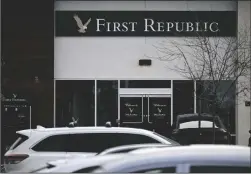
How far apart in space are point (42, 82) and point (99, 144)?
1040 cm

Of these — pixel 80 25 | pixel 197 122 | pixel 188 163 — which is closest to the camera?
pixel 188 163

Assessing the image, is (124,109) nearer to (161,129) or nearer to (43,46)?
(161,129)

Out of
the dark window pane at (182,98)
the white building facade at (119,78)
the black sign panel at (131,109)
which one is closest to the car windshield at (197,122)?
the dark window pane at (182,98)

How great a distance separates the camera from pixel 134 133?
8.36 metres

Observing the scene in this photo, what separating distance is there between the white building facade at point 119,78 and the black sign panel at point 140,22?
0.12 metres

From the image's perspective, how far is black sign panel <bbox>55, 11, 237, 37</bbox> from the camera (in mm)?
18516

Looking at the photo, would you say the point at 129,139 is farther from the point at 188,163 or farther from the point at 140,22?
the point at 140,22

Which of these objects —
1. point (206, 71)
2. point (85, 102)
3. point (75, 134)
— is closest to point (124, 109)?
point (85, 102)

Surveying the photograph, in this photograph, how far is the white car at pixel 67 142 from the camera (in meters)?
8.10

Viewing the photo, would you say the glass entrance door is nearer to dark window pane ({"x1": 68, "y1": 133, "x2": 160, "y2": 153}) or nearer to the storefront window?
the storefront window

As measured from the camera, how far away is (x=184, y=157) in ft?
11.8

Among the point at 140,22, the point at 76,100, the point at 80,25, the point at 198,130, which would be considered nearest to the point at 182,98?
the point at 140,22

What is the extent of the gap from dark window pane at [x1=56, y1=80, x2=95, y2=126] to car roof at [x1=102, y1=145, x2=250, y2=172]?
1463 centimetres

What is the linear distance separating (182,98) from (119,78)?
8.06 feet
